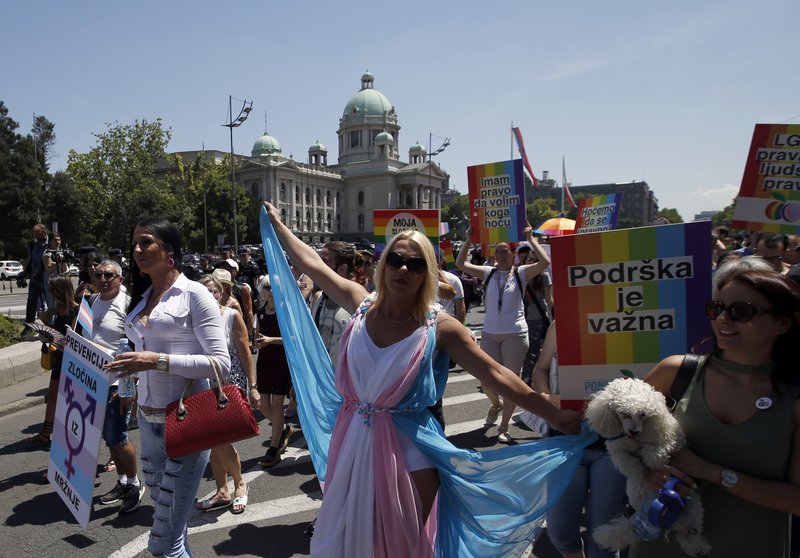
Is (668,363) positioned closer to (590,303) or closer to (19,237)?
(590,303)

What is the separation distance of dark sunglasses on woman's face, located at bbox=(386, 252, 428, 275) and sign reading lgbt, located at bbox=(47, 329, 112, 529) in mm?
1571

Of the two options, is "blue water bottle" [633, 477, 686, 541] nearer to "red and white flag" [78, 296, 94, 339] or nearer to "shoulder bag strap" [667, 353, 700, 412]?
"shoulder bag strap" [667, 353, 700, 412]

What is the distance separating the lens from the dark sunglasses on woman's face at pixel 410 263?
2.54 m

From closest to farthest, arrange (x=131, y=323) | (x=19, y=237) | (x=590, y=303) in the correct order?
(x=590, y=303) → (x=131, y=323) → (x=19, y=237)

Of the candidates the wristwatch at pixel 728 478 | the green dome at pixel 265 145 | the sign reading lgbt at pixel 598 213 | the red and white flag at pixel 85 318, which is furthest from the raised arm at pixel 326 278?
the green dome at pixel 265 145

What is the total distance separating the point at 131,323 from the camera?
10.8 feet

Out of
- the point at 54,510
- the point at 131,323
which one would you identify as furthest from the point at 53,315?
the point at 131,323

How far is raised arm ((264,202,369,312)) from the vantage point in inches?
116

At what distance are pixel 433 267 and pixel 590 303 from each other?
27.9 inches

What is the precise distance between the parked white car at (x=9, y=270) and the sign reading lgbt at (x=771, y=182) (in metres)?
38.8

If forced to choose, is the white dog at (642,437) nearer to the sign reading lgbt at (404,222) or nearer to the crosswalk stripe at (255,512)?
the crosswalk stripe at (255,512)

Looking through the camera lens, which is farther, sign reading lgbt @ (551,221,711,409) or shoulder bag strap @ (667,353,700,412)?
sign reading lgbt @ (551,221,711,409)

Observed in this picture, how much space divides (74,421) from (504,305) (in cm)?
435

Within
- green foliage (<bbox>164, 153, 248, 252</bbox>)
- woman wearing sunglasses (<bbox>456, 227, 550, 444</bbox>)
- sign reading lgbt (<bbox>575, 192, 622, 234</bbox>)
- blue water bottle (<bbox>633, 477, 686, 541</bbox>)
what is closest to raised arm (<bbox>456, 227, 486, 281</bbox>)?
woman wearing sunglasses (<bbox>456, 227, 550, 444</bbox>)
